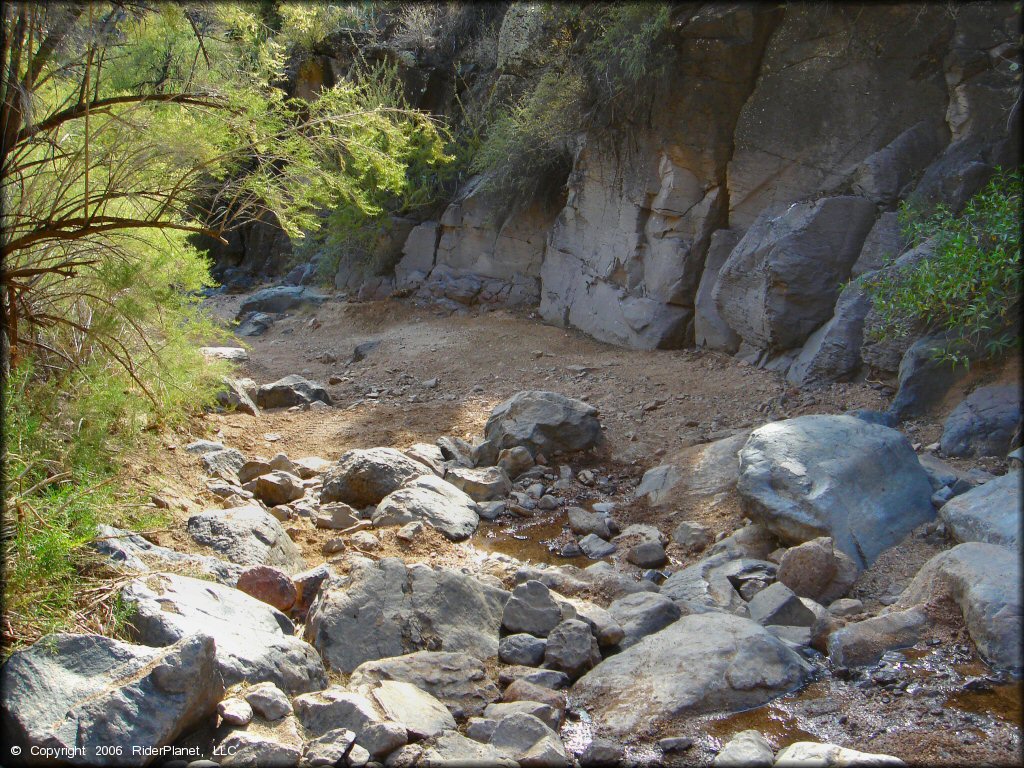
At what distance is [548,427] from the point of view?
7.16 meters

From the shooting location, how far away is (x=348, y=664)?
3.84 m

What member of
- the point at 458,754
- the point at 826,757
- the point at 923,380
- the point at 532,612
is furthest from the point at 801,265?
the point at 458,754

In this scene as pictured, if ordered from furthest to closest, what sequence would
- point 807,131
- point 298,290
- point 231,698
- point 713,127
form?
1. point 298,290
2. point 713,127
3. point 807,131
4. point 231,698

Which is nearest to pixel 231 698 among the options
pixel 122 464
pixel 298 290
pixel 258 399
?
pixel 122 464

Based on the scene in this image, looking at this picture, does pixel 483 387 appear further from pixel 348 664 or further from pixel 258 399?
pixel 348 664

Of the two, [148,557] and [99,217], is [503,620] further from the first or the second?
[99,217]

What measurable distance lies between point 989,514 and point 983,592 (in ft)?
2.69

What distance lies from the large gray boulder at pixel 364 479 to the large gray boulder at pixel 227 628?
241cm

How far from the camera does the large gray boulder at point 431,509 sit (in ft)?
19.0

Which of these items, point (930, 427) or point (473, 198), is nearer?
point (930, 427)

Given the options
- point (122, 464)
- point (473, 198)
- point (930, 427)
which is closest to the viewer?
point (122, 464)

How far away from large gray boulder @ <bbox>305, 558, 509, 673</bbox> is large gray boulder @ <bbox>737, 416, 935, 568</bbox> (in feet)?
5.76

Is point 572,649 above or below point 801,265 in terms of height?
below

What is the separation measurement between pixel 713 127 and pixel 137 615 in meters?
8.19
